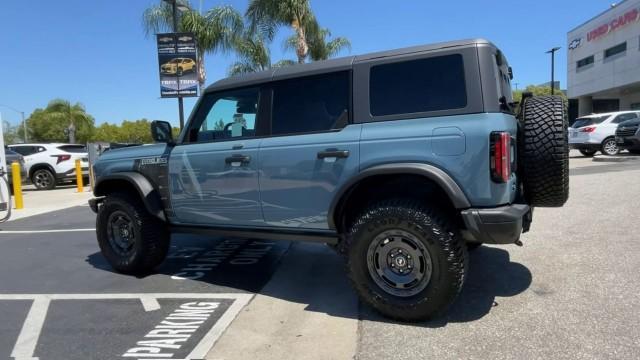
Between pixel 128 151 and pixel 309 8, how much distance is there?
1635 cm

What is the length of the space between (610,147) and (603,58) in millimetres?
24863

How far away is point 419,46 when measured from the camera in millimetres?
3518

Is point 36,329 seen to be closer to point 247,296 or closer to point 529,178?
point 247,296

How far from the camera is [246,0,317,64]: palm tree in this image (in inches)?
757

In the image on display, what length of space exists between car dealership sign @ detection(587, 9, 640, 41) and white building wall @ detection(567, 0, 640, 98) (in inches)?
3.9

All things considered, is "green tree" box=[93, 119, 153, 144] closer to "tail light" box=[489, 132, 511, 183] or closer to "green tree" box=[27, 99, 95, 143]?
"green tree" box=[27, 99, 95, 143]

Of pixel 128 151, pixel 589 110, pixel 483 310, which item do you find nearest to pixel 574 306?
pixel 483 310

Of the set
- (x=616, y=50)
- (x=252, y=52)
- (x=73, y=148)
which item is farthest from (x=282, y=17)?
(x=616, y=50)

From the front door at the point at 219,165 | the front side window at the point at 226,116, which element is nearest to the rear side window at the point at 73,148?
the front door at the point at 219,165

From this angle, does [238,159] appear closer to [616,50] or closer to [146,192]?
[146,192]

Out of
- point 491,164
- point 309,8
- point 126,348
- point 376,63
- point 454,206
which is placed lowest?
point 126,348

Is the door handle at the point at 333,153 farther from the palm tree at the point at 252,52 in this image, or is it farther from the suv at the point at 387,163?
the palm tree at the point at 252,52

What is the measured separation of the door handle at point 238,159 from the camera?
13.3 ft

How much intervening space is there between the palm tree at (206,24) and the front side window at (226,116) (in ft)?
55.3
